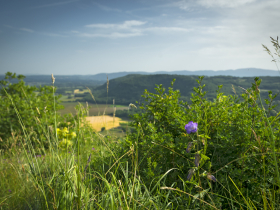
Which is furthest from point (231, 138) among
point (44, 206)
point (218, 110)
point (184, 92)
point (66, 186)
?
point (184, 92)

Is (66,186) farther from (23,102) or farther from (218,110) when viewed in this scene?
(23,102)

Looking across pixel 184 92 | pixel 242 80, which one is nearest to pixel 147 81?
pixel 184 92

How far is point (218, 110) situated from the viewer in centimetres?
202

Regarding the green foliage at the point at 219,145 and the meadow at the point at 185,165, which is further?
the green foliage at the point at 219,145

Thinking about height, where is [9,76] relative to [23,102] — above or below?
above

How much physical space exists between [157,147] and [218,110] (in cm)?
82

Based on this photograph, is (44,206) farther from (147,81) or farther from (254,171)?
(147,81)

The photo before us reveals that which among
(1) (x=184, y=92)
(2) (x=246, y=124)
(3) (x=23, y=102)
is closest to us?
(2) (x=246, y=124)

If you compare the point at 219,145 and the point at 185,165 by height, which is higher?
the point at 219,145

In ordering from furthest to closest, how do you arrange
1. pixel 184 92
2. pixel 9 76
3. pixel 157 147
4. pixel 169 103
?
pixel 184 92 < pixel 9 76 < pixel 169 103 < pixel 157 147

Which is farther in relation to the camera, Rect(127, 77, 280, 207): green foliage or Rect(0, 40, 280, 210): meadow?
Rect(127, 77, 280, 207): green foliage

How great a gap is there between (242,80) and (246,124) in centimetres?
10157

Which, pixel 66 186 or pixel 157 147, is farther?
pixel 157 147

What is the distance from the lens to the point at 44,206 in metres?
1.73
